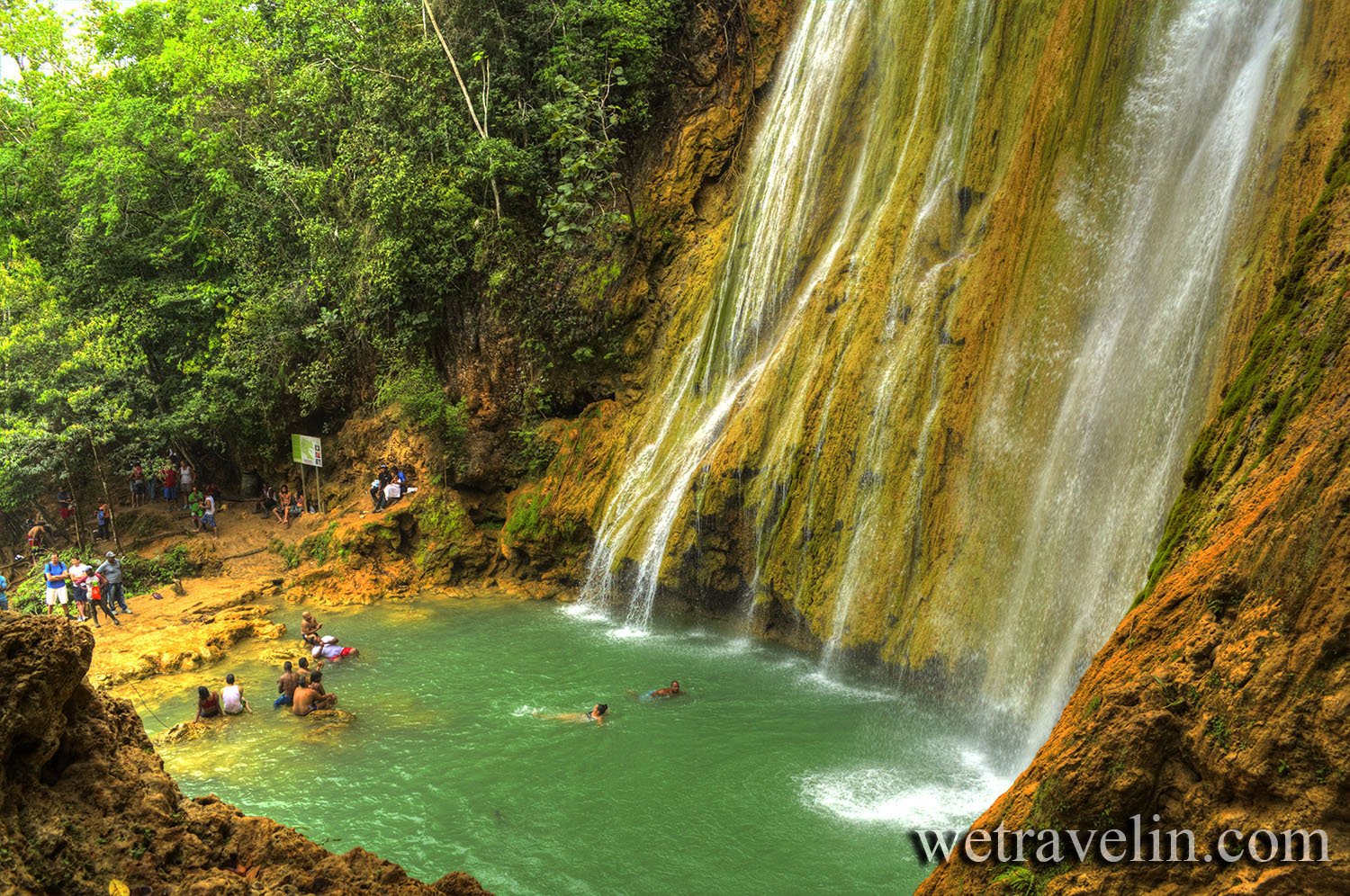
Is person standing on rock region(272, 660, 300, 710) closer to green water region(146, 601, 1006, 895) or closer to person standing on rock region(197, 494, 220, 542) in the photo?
green water region(146, 601, 1006, 895)

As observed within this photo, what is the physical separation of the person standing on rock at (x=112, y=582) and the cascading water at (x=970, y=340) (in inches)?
368

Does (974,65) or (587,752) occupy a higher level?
(974,65)

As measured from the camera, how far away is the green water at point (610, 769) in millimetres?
8953

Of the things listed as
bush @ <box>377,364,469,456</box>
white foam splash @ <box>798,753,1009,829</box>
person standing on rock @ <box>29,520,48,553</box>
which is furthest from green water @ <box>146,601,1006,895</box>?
person standing on rock @ <box>29,520,48,553</box>

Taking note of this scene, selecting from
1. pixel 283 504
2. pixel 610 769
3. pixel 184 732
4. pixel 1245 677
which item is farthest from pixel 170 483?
pixel 1245 677

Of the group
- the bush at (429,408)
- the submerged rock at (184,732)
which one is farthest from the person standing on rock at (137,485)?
the submerged rock at (184,732)

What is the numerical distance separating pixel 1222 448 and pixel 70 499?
25967 mm

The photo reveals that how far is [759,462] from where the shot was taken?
14867 mm

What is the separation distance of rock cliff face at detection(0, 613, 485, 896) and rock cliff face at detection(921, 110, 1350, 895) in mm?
4442

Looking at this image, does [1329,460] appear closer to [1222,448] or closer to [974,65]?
[1222,448]

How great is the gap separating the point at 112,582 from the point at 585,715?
11.5 meters

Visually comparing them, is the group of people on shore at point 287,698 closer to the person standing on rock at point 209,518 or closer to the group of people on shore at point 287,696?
the group of people on shore at point 287,696

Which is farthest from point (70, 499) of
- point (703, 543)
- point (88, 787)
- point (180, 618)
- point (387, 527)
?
point (88, 787)

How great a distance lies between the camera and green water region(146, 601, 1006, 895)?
8.95 metres
